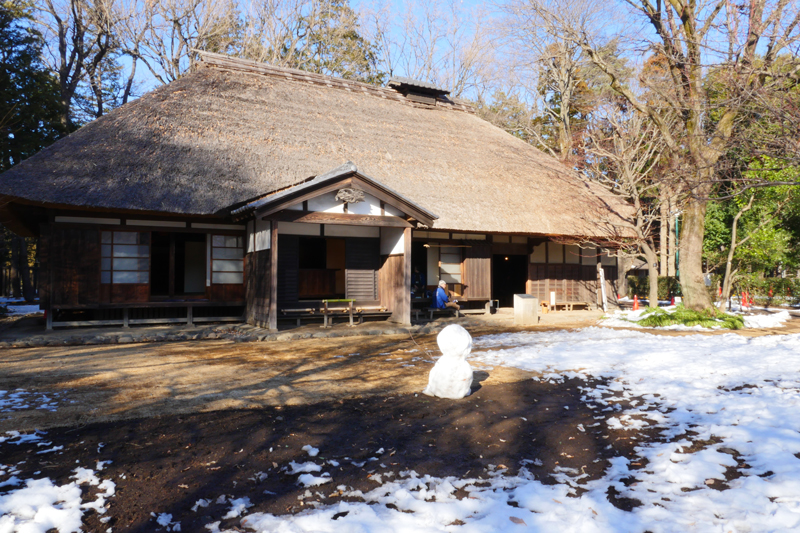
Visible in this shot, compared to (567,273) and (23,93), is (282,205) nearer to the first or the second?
(567,273)

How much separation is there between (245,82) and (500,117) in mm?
18983

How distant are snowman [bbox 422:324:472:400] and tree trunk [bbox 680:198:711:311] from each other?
29.8 feet

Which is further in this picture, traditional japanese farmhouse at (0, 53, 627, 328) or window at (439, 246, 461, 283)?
window at (439, 246, 461, 283)

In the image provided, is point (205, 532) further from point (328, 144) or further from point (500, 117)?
point (500, 117)

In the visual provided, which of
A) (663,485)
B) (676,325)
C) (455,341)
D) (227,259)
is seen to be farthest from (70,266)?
(676,325)

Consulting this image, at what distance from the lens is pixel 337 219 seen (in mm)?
9945

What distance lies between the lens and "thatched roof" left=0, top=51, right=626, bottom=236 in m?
9.71

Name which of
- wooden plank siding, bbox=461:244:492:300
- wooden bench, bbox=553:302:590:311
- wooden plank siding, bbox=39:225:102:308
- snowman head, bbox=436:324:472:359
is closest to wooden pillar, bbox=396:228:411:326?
wooden plank siding, bbox=461:244:492:300

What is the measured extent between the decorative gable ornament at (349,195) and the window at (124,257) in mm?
4362

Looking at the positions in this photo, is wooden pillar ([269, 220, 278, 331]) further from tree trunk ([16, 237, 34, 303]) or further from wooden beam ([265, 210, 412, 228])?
tree trunk ([16, 237, 34, 303])

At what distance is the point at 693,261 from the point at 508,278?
Result: 24.6ft

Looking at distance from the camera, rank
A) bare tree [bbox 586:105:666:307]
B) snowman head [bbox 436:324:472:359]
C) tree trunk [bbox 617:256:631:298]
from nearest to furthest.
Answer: snowman head [bbox 436:324:472:359] → bare tree [bbox 586:105:666:307] → tree trunk [bbox 617:256:631:298]

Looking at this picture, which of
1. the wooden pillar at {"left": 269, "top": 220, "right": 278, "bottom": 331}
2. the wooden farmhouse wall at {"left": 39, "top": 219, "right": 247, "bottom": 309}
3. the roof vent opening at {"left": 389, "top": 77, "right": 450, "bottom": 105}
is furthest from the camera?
the roof vent opening at {"left": 389, "top": 77, "right": 450, "bottom": 105}

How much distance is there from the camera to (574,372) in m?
6.25
